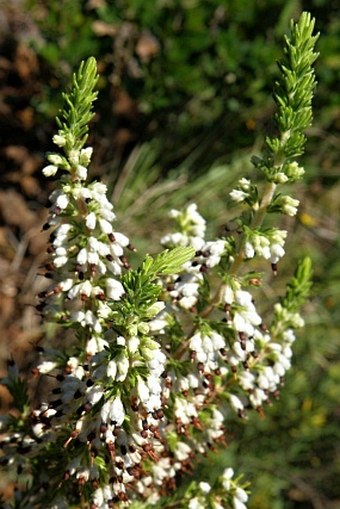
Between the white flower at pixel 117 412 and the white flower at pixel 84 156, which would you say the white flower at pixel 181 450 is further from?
the white flower at pixel 84 156

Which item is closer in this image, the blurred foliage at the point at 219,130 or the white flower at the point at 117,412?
the white flower at the point at 117,412

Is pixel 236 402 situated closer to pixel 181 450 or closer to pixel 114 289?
pixel 181 450

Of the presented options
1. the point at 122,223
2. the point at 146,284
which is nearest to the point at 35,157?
the point at 122,223

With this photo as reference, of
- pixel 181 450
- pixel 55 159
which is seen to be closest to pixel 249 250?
pixel 55 159

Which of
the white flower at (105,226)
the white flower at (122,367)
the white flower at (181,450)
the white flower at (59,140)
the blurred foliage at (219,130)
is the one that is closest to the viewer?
the white flower at (122,367)

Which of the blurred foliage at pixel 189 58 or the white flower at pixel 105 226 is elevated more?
the white flower at pixel 105 226

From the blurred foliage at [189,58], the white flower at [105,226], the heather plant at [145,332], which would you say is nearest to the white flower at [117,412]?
the heather plant at [145,332]

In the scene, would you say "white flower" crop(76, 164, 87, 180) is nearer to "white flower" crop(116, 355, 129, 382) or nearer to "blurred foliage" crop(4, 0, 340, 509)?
"white flower" crop(116, 355, 129, 382)
